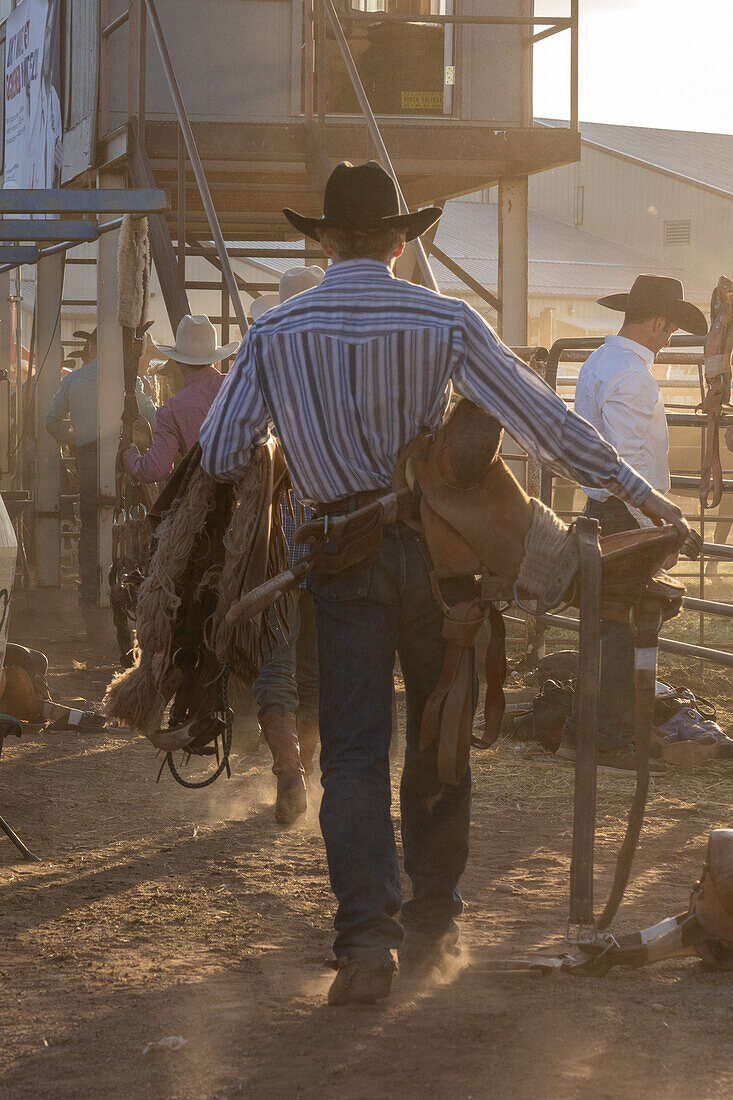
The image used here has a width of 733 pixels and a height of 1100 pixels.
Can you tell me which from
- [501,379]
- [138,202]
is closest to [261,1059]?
[501,379]

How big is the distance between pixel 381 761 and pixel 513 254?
7.19m

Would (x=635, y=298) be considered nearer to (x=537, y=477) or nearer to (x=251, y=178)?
(x=537, y=477)

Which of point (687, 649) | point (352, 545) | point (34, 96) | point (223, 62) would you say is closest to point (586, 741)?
point (352, 545)

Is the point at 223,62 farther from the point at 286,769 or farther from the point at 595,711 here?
the point at 595,711

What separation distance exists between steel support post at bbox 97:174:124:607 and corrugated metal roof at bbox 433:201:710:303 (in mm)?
21637

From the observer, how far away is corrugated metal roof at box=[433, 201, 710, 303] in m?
34.2

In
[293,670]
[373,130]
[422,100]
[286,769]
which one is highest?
[422,100]

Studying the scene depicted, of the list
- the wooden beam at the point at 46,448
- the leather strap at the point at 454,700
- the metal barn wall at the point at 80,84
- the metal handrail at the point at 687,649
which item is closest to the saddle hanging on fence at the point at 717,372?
the metal handrail at the point at 687,649

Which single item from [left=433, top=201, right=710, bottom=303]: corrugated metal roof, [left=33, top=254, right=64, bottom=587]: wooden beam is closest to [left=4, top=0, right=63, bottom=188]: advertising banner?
[left=33, top=254, right=64, bottom=587]: wooden beam

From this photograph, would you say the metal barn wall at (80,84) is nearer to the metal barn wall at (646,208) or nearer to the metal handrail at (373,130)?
the metal handrail at (373,130)

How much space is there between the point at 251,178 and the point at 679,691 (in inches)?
214

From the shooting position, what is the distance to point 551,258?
37250mm

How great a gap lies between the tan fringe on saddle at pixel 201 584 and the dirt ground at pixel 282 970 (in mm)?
702

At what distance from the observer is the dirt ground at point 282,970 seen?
9.78ft
